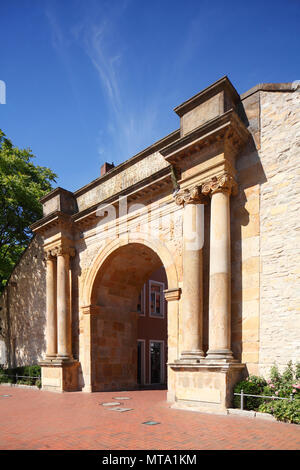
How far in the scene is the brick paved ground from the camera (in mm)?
5695

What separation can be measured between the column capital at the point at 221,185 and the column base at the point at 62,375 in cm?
918

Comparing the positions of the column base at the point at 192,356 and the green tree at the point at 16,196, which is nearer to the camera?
the column base at the point at 192,356

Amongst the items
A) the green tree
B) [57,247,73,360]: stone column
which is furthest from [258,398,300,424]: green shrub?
the green tree

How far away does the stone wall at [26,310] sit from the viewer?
18.9m

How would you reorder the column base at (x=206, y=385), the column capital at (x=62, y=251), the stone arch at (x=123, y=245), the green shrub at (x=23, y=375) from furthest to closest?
the green shrub at (x=23, y=375)
the column capital at (x=62, y=251)
the stone arch at (x=123, y=245)
the column base at (x=206, y=385)

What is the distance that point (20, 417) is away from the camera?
27.8ft

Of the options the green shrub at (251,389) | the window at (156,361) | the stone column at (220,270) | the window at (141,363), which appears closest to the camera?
the green shrub at (251,389)

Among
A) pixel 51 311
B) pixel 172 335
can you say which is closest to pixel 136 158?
pixel 172 335

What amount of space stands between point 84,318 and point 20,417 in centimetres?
638

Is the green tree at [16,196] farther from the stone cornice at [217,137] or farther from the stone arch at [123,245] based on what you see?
the stone cornice at [217,137]

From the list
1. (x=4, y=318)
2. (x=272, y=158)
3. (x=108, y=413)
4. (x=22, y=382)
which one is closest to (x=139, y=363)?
(x=22, y=382)

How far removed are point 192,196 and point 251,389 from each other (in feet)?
17.1

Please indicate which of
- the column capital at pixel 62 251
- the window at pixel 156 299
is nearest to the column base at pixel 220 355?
the column capital at pixel 62 251

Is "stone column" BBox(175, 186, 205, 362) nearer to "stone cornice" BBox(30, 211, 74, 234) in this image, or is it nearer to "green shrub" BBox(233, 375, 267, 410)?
"green shrub" BBox(233, 375, 267, 410)
